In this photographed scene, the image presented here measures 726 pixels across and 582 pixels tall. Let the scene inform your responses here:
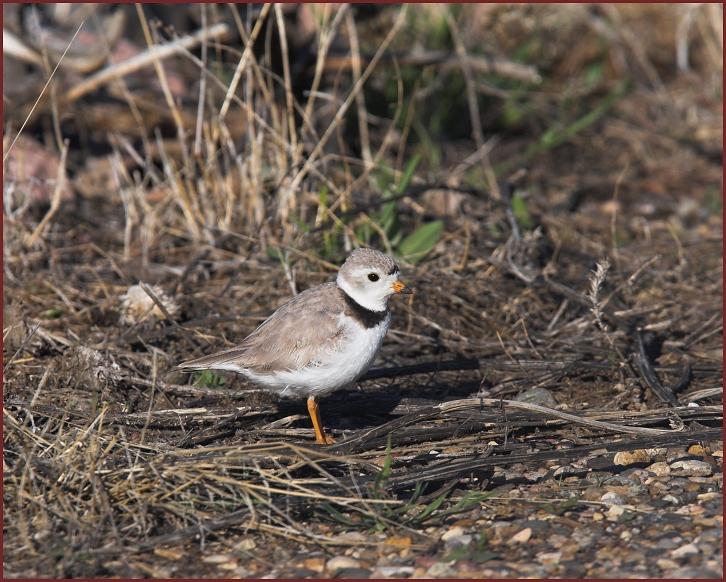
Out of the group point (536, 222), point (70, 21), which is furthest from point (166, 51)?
point (536, 222)

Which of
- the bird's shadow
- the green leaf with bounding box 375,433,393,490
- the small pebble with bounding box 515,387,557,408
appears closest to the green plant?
the bird's shadow

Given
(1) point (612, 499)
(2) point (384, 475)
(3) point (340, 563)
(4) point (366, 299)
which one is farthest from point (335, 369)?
(1) point (612, 499)

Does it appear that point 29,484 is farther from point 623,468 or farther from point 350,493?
point 623,468

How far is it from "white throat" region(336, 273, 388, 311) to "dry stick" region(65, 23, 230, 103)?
7.35ft

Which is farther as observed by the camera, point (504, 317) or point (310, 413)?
point (504, 317)

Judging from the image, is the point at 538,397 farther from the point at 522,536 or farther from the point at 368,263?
the point at 522,536

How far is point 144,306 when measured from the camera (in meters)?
5.23

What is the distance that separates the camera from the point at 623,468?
402 centimetres

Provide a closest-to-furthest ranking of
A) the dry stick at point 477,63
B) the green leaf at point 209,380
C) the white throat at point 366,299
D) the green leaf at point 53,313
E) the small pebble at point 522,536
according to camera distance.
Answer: the small pebble at point 522,536 → the white throat at point 366,299 → the green leaf at point 209,380 → the green leaf at point 53,313 → the dry stick at point 477,63

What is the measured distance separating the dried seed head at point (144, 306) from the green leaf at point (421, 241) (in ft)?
4.43

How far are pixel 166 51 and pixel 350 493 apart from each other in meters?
3.55

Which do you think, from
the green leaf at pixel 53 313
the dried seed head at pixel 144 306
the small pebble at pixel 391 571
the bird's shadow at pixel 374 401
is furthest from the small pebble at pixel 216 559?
the green leaf at pixel 53 313

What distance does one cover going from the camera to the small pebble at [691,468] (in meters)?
3.94

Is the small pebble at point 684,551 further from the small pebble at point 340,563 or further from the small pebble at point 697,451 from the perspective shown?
the small pebble at point 340,563
